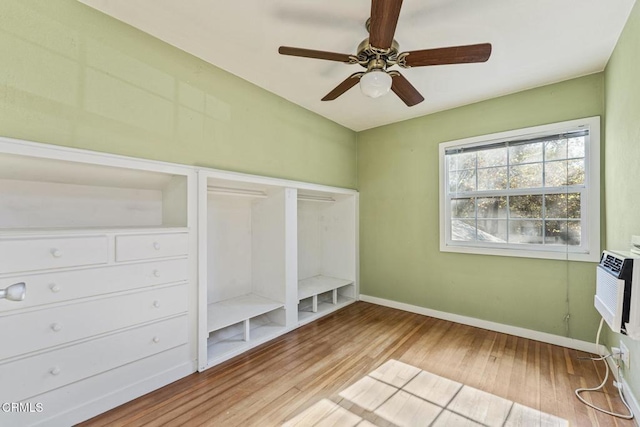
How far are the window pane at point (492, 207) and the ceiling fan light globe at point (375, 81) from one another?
2027 mm

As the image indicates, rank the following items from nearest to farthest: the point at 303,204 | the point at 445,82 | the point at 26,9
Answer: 1. the point at 26,9
2. the point at 445,82
3. the point at 303,204

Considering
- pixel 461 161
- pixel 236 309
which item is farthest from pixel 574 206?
pixel 236 309

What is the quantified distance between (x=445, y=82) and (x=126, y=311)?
10.7 feet

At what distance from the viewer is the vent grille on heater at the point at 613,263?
5.03 feet

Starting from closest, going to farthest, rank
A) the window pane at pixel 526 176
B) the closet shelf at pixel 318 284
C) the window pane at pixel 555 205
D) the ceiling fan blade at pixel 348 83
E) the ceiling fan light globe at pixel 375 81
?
1. the ceiling fan light globe at pixel 375 81
2. the ceiling fan blade at pixel 348 83
3. the window pane at pixel 555 205
4. the window pane at pixel 526 176
5. the closet shelf at pixel 318 284

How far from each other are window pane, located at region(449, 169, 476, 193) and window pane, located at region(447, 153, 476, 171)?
6 cm

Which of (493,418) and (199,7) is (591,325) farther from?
(199,7)

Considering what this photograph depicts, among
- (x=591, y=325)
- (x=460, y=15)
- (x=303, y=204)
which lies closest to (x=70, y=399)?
(x=303, y=204)

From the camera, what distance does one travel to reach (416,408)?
1771 mm

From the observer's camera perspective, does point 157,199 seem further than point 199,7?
Yes

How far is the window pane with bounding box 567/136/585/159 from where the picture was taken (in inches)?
99.7

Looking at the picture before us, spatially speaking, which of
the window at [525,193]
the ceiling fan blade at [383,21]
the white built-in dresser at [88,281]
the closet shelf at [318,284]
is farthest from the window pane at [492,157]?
the white built-in dresser at [88,281]

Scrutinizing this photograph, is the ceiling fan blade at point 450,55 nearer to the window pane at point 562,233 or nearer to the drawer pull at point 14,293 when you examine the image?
the window pane at point 562,233

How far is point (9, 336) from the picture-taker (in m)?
1.41
